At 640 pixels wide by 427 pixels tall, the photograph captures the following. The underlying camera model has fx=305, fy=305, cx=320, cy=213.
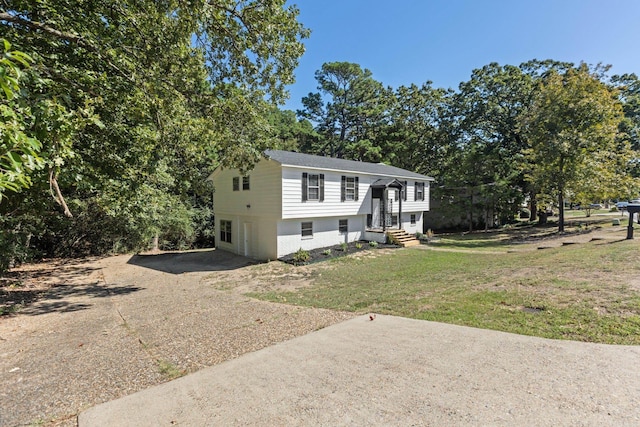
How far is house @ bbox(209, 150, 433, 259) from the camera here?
14.7 m

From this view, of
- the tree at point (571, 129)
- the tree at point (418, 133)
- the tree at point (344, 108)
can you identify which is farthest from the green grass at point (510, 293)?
the tree at point (344, 108)

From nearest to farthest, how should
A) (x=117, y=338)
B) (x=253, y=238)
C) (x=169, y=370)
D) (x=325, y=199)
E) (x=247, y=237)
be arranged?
(x=169, y=370) < (x=117, y=338) < (x=325, y=199) < (x=253, y=238) < (x=247, y=237)

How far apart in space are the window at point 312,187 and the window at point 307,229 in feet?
4.75

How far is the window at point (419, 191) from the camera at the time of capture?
72.1 ft

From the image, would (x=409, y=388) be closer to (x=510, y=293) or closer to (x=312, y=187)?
(x=510, y=293)

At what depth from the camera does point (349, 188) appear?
1742cm

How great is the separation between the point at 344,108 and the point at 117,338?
3406 cm

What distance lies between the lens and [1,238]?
938 centimetres

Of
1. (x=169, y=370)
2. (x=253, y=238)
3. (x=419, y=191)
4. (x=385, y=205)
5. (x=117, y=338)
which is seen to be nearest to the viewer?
(x=169, y=370)

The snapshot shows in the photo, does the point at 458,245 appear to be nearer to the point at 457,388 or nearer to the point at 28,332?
the point at 457,388

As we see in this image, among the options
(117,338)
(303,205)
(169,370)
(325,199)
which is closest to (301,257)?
(303,205)

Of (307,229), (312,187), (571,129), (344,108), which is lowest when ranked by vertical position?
(307,229)

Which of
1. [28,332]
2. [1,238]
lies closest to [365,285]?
[28,332]

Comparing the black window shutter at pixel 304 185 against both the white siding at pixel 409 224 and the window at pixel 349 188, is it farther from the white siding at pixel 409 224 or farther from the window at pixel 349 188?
the white siding at pixel 409 224
